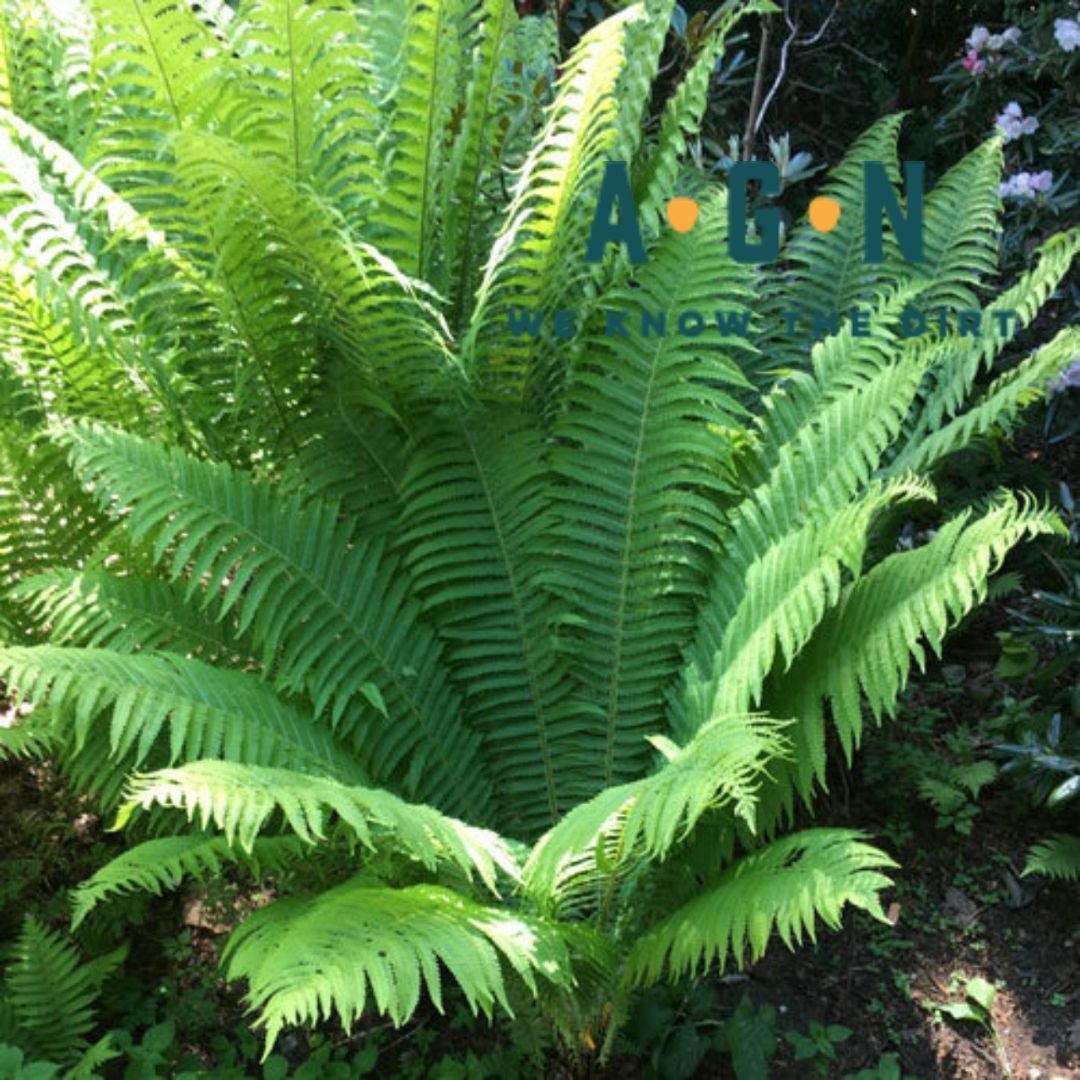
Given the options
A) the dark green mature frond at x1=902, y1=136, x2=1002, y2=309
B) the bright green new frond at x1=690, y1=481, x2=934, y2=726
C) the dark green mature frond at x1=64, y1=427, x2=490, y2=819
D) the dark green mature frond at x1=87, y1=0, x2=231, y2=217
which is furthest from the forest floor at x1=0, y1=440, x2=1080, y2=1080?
the dark green mature frond at x1=87, y1=0, x2=231, y2=217

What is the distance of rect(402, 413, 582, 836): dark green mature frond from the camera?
206cm

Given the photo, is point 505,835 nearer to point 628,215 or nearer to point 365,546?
point 365,546

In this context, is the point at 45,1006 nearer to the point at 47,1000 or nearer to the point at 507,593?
the point at 47,1000

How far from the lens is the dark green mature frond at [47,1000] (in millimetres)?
1774

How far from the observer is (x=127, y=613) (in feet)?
6.02

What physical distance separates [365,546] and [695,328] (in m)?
0.70

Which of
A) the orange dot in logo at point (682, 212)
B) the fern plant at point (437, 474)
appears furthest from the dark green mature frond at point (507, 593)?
the orange dot in logo at point (682, 212)

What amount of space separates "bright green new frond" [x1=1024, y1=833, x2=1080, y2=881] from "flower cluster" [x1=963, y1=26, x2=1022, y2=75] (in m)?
2.10

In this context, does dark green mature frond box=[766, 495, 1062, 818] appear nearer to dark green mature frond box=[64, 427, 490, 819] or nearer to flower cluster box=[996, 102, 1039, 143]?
dark green mature frond box=[64, 427, 490, 819]

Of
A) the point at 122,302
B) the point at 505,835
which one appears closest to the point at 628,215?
the point at 122,302

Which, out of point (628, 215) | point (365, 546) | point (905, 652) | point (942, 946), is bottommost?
point (942, 946)

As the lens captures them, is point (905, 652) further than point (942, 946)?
No

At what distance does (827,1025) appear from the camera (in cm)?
195

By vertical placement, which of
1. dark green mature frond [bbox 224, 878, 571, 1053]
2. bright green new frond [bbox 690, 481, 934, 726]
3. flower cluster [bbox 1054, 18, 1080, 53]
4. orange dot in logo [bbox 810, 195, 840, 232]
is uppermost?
flower cluster [bbox 1054, 18, 1080, 53]
